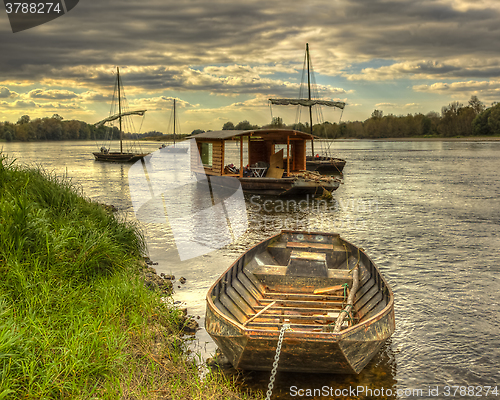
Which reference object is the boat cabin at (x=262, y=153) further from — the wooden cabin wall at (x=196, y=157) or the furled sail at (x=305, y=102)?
the furled sail at (x=305, y=102)

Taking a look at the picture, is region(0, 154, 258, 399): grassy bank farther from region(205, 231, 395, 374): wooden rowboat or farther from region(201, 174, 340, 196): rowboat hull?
region(201, 174, 340, 196): rowboat hull

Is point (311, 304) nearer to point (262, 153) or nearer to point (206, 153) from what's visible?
point (262, 153)

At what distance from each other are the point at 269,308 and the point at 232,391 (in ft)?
5.27

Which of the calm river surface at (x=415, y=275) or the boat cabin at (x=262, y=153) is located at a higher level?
the boat cabin at (x=262, y=153)

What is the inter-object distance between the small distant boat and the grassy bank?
1467cm

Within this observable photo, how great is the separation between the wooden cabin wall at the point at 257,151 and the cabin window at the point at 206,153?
338 centimetres

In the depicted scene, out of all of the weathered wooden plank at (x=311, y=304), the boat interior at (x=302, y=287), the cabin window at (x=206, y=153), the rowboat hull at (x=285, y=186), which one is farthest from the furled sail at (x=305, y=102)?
the weathered wooden plank at (x=311, y=304)

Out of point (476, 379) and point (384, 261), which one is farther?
point (384, 261)

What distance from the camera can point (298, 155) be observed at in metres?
25.2

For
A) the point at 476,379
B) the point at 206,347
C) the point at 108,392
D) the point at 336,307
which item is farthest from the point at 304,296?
the point at 108,392

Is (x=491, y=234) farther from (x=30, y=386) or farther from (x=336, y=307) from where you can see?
(x=30, y=386)

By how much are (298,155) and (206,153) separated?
6912 mm

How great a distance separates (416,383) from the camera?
20.0 feet

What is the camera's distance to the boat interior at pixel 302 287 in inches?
252
